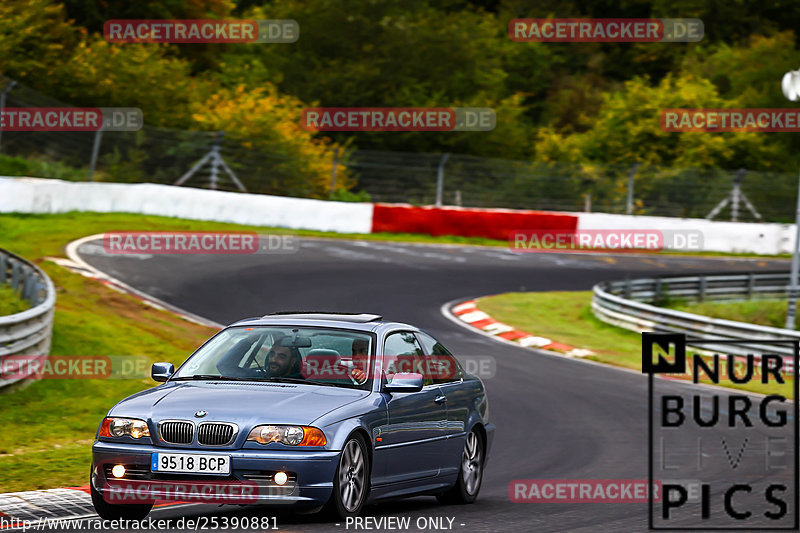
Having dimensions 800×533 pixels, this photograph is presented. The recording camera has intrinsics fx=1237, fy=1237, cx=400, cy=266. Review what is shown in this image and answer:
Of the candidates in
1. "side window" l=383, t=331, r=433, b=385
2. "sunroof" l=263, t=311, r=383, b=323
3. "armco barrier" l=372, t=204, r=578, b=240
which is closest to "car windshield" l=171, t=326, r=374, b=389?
"side window" l=383, t=331, r=433, b=385

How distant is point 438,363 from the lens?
9133 mm

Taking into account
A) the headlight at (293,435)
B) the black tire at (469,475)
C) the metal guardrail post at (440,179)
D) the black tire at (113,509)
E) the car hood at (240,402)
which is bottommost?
the black tire at (469,475)

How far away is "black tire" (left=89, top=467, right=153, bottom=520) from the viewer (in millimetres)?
7277

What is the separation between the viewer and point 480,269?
27750mm

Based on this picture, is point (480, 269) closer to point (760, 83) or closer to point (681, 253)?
point (681, 253)

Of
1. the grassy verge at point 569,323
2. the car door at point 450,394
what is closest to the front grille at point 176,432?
the car door at point 450,394

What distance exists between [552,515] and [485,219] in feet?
83.4

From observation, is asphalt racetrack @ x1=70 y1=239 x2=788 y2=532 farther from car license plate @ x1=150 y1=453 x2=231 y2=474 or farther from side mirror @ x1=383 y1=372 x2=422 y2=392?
side mirror @ x1=383 y1=372 x2=422 y2=392

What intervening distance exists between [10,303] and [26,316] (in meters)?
1.29

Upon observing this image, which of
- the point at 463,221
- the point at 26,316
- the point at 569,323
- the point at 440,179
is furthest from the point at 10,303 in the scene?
the point at 440,179

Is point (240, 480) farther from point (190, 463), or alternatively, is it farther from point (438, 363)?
point (438, 363)

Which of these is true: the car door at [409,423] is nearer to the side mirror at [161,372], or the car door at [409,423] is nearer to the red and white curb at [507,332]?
the side mirror at [161,372]

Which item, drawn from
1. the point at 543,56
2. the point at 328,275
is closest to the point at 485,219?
the point at 328,275

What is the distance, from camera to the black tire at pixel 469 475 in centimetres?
909
